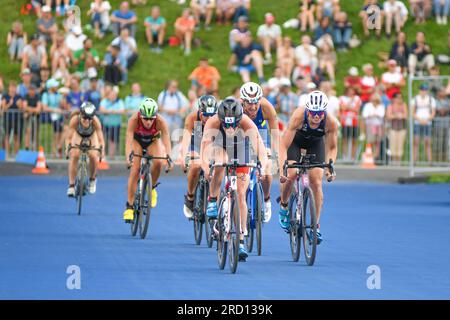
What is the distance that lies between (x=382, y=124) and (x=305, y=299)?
20.1 meters

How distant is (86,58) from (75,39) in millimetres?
1014

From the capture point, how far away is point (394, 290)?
12.8m

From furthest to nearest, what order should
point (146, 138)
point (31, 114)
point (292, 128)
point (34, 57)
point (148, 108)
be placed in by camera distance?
point (34, 57) < point (31, 114) < point (146, 138) < point (148, 108) < point (292, 128)

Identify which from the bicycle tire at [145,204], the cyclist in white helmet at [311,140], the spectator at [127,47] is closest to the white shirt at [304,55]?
the spectator at [127,47]

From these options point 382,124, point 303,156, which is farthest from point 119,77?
point 303,156

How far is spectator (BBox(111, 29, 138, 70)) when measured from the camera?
112 feet

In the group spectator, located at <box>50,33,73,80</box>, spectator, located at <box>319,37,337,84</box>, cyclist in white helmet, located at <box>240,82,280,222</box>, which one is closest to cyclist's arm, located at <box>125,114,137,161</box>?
cyclist in white helmet, located at <box>240,82,280,222</box>

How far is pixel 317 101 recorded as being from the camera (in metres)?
15.6

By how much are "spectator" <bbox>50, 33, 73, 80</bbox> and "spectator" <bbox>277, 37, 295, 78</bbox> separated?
492cm

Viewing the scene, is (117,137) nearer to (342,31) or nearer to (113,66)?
(113,66)

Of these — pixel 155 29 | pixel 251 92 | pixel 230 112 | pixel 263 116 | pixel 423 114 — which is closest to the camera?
pixel 230 112

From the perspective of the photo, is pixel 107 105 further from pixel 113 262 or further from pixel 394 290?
pixel 394 290

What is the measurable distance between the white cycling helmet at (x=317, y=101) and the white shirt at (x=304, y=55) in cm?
1774

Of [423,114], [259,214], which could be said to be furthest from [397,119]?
[259,214]
